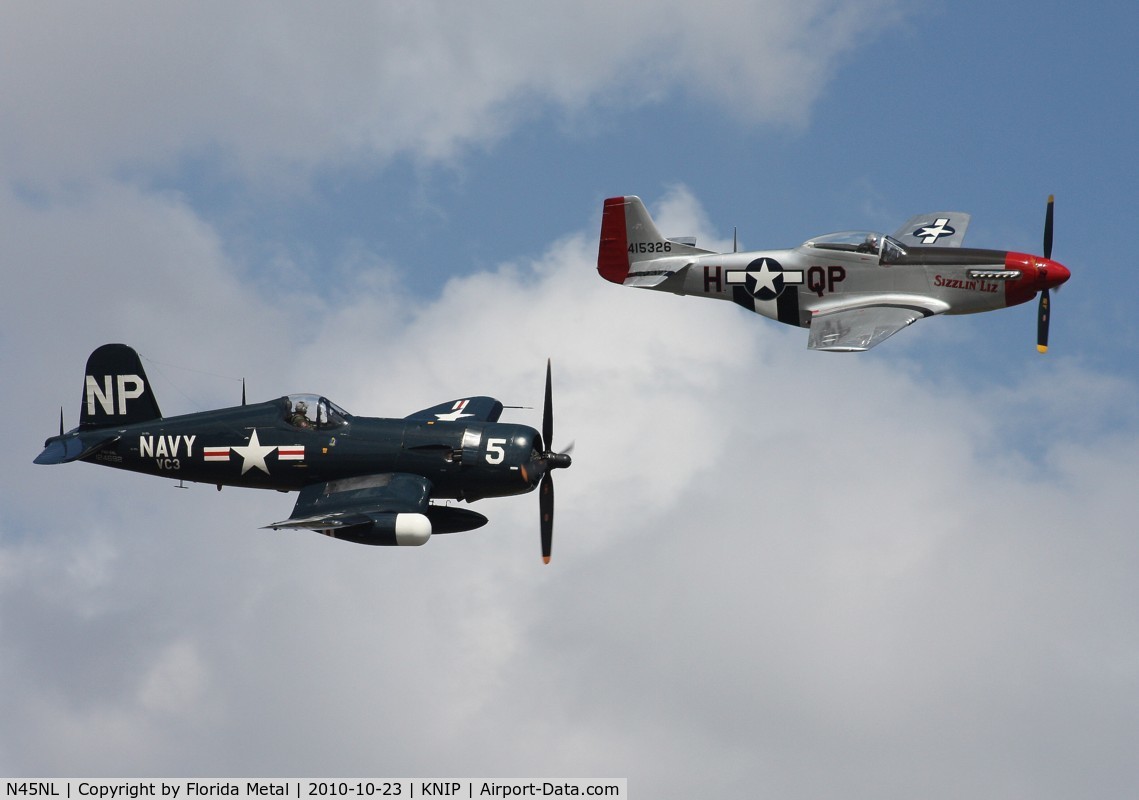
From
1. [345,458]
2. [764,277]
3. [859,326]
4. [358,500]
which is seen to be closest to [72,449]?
[345,458]

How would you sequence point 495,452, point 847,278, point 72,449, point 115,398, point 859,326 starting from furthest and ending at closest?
point 847,278
point 859,326
point 115,398
point 72,449
point 495,452

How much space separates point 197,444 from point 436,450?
477 centimetres

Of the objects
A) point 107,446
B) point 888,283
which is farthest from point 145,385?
point 888,283

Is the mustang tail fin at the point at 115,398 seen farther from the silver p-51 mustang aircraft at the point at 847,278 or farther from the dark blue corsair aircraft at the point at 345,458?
the silver p-51 mustang aircraft at the point at 847,278

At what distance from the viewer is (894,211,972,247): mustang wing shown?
4097 centimetres

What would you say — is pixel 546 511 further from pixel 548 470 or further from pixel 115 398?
pixel 115 398

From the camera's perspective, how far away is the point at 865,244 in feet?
125

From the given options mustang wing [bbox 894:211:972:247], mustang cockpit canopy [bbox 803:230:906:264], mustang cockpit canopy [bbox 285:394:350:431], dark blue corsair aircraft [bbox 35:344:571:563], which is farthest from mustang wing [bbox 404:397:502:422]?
mustang wing [bbox 894:211:972:247]

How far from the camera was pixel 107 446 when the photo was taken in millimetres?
34594

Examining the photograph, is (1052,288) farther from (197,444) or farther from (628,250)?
(197,444)

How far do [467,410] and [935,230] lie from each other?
12949 millimetres

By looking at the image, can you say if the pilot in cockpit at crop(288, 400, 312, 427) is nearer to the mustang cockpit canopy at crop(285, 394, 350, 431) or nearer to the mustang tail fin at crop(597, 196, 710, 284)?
the mustang cockpit canopy at crop(285, 394, 350, 431)

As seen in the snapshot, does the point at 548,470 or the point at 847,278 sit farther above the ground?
the point at 847,278

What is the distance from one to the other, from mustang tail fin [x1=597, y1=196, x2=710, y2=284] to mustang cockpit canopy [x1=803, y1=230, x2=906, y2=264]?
3.73m
